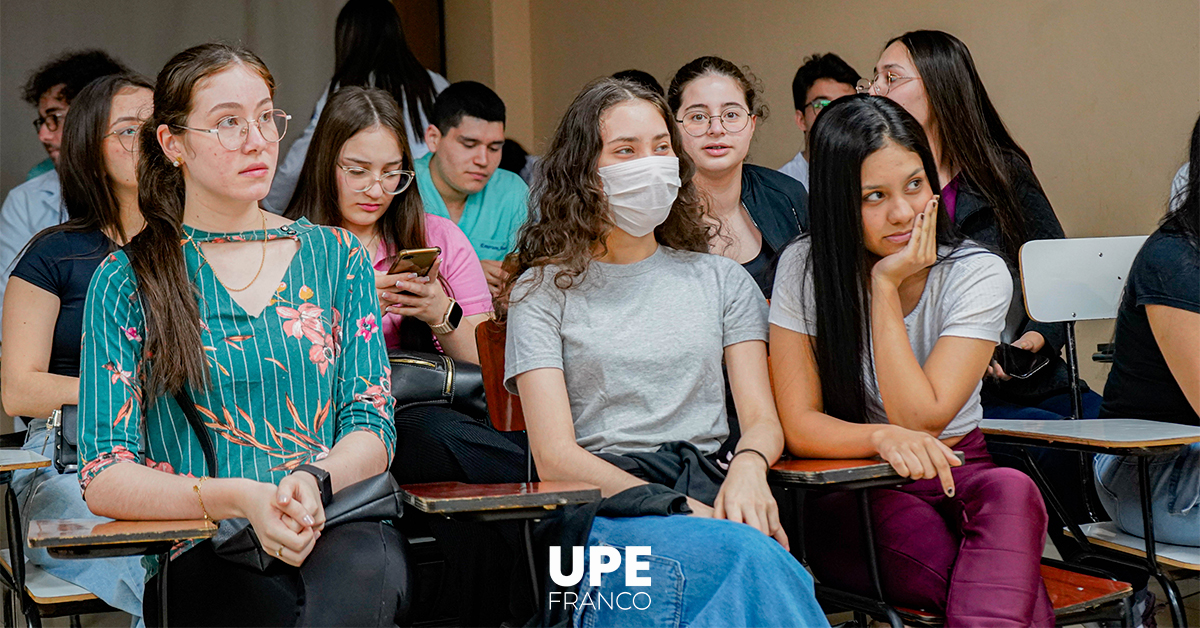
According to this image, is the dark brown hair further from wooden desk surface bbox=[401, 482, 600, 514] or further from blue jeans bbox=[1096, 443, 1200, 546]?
wooden desk surface bbox=[401, 482, 600, 514]

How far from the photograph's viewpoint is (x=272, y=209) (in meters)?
4.22

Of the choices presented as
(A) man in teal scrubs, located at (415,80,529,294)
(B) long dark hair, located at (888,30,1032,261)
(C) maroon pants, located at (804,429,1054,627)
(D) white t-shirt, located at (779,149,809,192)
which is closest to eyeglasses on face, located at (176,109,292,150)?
(C) maroon pants, located at (804,429,1054,627)

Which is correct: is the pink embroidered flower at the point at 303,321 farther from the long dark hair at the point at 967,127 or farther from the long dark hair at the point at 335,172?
the long dark hair at the point at 967,127

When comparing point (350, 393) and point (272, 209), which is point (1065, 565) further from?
point (272, 209)

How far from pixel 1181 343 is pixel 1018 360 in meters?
0.84

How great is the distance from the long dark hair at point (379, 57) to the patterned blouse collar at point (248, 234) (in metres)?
2.46

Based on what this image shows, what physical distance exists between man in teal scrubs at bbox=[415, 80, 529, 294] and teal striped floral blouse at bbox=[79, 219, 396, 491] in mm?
1846

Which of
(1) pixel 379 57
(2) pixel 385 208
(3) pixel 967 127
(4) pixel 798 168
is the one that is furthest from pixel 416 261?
(4) pixel 798 168

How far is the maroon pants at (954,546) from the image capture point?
1959 millimetres

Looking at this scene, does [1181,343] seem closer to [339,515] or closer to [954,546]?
[954,546]

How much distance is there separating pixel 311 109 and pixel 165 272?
3.74m

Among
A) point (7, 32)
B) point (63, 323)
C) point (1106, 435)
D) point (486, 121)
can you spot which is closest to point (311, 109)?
point (7, 32)

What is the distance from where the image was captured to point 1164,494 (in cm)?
238

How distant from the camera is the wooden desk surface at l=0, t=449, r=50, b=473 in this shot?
7.25 feet
